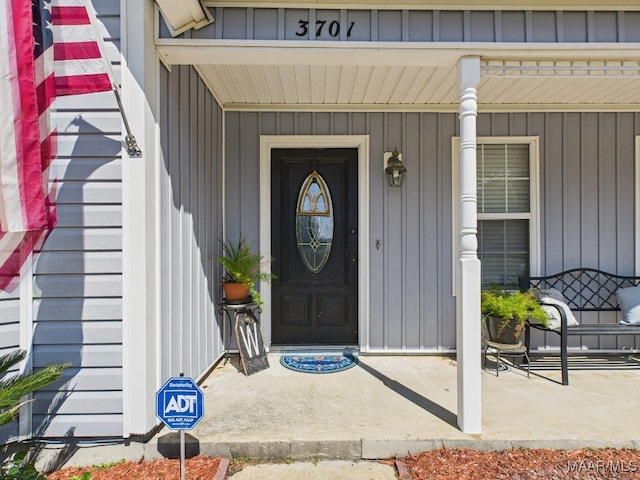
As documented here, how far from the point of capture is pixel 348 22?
2.21 metres

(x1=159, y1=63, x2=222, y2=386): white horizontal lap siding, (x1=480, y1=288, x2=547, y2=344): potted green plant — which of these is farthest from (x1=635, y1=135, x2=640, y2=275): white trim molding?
(x1=159, y1=63, x2=222, y2=386): white horizontal lap siding

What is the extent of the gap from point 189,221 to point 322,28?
5.28ft

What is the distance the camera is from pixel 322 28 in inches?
86.7

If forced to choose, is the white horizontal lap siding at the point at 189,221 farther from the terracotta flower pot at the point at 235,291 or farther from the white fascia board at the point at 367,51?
the white fascia board at the point at 367,51

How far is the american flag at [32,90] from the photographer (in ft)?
5.33

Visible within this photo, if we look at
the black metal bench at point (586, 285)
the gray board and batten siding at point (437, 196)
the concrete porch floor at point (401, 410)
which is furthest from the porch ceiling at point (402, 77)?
the concrete porch floor at point (401, 410)

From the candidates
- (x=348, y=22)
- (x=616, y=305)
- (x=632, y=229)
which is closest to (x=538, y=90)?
(x=632, y=229)

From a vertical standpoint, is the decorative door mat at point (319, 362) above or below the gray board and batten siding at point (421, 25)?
below

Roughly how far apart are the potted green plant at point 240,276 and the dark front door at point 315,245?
1.07 feet

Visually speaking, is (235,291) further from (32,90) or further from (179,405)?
(32,90)

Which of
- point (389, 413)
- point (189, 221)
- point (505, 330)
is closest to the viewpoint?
point (389, 413)

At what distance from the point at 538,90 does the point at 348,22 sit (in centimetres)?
195

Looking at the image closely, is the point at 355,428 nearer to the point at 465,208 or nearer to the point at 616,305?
the point at 465,208

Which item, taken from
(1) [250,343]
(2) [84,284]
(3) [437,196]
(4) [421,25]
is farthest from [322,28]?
(1) [250,343]
